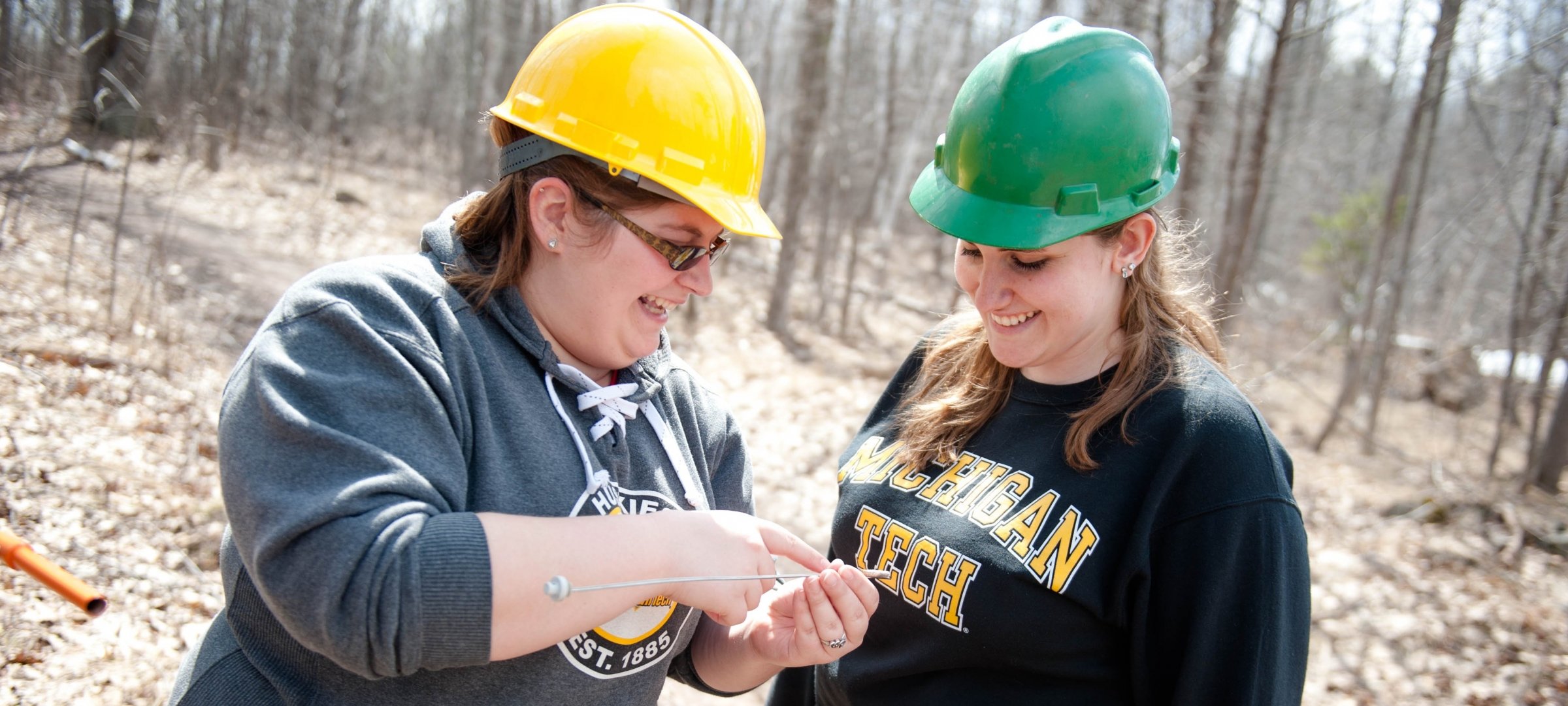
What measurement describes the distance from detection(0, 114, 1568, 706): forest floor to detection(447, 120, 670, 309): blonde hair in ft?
7.21

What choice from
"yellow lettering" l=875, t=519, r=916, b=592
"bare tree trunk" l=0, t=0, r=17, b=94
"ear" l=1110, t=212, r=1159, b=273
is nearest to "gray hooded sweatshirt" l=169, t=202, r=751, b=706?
"yellow lettering" l=875, t=519, r=916, b=592

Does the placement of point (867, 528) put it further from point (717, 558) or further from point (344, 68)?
point (344, 68)

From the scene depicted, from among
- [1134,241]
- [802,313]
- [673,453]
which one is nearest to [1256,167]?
[1134,241]

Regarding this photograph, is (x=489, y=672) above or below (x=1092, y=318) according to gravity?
below

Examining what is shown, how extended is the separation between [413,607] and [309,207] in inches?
620

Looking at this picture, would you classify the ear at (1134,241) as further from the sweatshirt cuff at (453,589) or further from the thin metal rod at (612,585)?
the sweatshirt cuff at (453,589)

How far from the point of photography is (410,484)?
127 cm

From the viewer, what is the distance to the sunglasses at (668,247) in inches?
63.9

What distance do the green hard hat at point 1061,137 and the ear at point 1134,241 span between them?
68 millimetres

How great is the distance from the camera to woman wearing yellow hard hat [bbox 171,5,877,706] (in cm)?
122

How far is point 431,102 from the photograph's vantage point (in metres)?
31.9

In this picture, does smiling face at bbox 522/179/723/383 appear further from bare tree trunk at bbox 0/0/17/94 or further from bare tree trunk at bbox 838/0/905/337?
bare tree trunk at bbox 838/0/905/337

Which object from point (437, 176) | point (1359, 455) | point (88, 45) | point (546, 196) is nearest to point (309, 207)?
point (88, 45)

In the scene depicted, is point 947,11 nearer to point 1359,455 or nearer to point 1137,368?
point 1359,455
